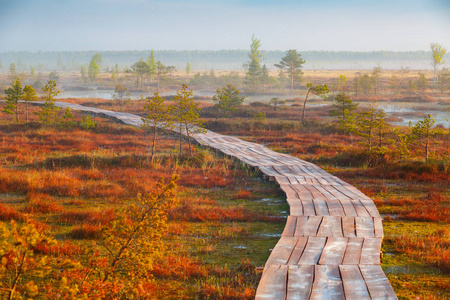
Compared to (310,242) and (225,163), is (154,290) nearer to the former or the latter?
(310,242)

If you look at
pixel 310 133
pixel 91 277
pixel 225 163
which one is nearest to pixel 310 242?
pixel 91 277

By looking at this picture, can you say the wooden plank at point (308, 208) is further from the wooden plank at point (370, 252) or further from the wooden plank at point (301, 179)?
the wooden plank at point (301, 179)

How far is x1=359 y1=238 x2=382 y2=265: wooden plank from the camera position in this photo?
5.23 meters

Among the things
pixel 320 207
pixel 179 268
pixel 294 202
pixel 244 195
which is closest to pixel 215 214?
pixel 294 202

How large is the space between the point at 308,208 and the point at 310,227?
1.15m

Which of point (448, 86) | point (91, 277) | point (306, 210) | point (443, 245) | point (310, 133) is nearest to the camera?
point (91, 277)

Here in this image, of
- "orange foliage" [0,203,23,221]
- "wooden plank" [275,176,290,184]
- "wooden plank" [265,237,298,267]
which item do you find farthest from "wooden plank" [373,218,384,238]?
"orange foliage" [0,203,23,221]

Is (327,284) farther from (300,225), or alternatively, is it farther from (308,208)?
(308,208)

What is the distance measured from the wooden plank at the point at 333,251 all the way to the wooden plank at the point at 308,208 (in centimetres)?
127

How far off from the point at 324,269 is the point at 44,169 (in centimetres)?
939

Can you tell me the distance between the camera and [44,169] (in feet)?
39.5

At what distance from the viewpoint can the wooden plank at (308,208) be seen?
7.36 m

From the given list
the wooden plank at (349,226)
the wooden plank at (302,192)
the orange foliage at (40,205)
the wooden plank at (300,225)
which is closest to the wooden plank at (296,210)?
A: the wooden plank at (300,225)

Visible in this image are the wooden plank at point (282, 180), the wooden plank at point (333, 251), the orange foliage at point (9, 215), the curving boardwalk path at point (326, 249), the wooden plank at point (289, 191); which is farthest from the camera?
the wooden plank at point (282, 180)
